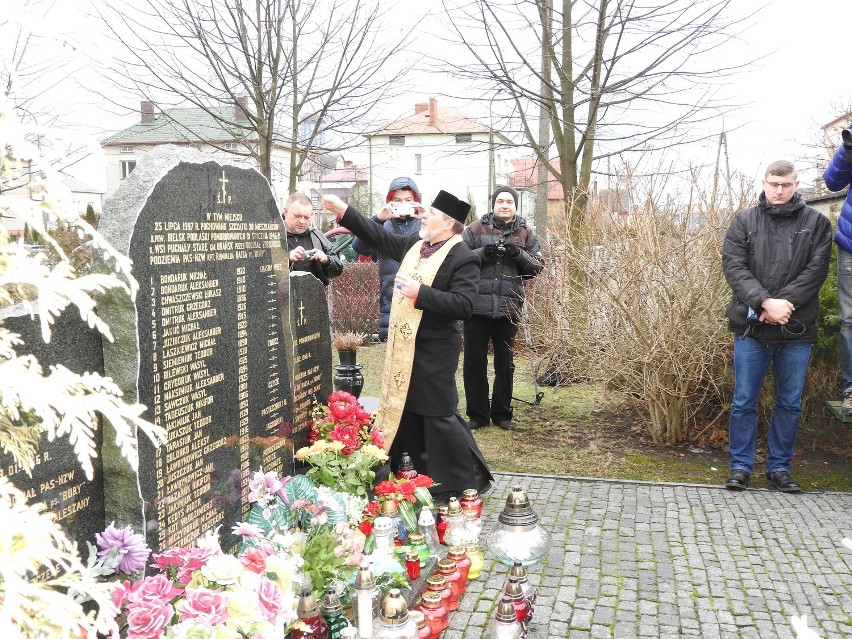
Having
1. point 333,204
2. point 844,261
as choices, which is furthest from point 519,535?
point 844,261

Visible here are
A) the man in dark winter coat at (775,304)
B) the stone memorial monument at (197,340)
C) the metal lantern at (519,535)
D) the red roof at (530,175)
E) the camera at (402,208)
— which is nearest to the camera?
the stone memorial monument at (197,340)

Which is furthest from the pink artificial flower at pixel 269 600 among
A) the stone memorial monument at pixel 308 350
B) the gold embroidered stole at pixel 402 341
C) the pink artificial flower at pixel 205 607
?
the gold embroidered stole at pixel 402 341

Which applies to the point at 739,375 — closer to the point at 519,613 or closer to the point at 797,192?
the point at 797,192

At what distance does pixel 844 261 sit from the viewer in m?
5.42

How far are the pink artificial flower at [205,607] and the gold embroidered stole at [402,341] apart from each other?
2.52 m

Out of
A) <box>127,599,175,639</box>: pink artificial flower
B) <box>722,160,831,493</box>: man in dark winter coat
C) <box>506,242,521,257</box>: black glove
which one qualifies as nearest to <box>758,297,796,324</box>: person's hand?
<box>722,160,831,493</box>: man in dark winter coat

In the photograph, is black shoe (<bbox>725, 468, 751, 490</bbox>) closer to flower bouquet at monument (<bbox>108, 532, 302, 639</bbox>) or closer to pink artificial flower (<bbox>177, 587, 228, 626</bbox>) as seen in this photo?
flower bouquet at monument (<bbox>108, 532, 302, 639</bbox>)

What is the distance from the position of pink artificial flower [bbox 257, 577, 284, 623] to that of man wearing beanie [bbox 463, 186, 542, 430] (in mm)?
4387

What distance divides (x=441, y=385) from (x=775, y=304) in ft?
7.64

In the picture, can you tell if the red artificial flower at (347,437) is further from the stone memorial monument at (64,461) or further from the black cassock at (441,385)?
the stone memorial monument at (64,461)

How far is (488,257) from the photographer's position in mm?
7137

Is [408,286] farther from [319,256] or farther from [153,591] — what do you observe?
[153,591]

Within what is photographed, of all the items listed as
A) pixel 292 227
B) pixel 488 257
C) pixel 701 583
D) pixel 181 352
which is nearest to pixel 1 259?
pixel 181 352

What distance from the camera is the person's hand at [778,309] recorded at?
5.22 metres
